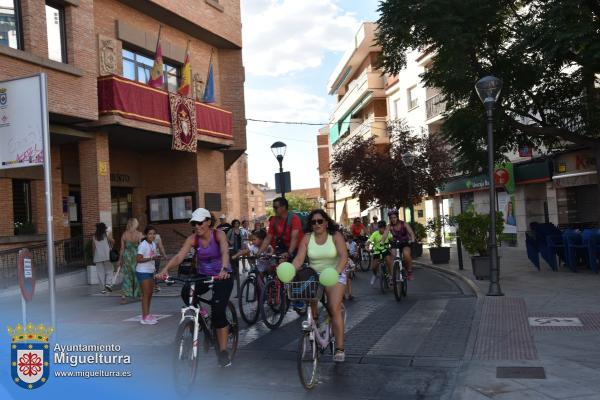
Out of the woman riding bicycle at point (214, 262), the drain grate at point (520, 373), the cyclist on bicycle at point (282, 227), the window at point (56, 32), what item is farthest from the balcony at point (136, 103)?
the drain grate at point (520, 373)

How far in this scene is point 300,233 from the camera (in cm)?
911

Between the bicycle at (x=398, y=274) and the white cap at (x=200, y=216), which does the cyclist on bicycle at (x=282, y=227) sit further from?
the white cap at (x=200, y=216)

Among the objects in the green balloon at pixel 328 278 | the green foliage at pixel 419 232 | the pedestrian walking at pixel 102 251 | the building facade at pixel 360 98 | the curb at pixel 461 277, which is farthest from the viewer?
the building facade at pixel 360 98

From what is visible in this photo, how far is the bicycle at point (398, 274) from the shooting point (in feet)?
36.7

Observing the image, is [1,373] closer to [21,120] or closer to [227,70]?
[21,120]

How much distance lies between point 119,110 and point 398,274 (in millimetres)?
9700

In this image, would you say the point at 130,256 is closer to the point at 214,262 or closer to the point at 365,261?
the point at 214,262

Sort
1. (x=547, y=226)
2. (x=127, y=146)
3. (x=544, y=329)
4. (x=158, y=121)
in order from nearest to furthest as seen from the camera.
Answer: (x=544, y=329) → (x=547, y=226) → (x=158, y=121) → (x=127, y=146)

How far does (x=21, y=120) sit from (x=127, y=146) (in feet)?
49.6

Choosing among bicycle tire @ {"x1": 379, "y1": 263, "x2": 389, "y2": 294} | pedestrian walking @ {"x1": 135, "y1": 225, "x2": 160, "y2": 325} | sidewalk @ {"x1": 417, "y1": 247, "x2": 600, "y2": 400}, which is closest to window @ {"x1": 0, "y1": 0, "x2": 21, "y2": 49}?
pedestrian walking @ {"x1": 135, "y1": 225, "x2": 160, "y2": 325}

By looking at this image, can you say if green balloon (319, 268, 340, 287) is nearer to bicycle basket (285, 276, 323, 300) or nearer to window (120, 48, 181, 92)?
bicycle basket (285, 276, 323, 300)

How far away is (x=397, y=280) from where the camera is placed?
1120cm

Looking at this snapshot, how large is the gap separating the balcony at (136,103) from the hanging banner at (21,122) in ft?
33.9

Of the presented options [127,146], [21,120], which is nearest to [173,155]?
[127,146]
